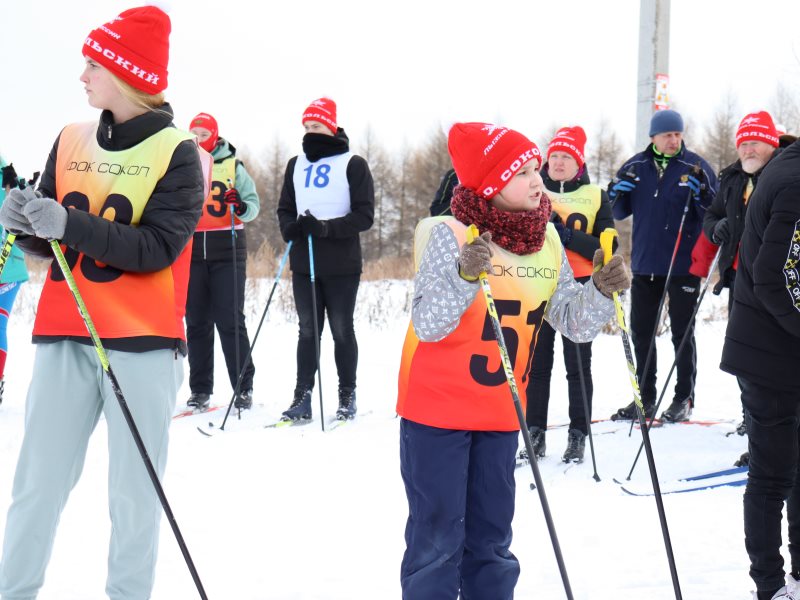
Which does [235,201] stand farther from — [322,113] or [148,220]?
[148,220]

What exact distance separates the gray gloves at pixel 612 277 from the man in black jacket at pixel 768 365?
529 mm

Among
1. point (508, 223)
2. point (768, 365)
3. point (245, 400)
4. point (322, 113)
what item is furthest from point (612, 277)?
point (245, 400)

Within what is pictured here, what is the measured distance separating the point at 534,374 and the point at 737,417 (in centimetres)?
212

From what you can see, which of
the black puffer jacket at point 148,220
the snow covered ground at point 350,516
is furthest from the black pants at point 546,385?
the black puffer jacket at point 148,220

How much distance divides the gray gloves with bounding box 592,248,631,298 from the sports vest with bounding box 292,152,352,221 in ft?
11.1

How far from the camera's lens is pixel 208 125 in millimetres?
6188

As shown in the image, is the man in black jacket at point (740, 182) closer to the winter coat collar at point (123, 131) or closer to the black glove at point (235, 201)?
the black glove at point (235, 201)

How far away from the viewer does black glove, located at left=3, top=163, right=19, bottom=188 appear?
487cm

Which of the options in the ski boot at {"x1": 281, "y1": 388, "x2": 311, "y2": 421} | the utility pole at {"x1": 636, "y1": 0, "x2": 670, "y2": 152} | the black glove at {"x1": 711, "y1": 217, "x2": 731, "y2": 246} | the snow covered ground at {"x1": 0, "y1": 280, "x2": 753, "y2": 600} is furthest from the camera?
the utility pole at {"x1": 636, "y1": 0, "x2": 670, "y2": 152}

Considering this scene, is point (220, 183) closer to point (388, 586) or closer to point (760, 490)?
point (388, 586)

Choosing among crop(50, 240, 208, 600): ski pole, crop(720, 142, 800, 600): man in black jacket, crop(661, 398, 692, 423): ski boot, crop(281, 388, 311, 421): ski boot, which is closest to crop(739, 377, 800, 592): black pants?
crop(720, 142, 800, 600): man in black jacket

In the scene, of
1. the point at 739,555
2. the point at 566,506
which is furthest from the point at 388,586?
the point at 739,555

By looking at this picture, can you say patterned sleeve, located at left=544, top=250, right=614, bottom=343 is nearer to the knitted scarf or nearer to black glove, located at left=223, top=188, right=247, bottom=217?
the knitted scarf

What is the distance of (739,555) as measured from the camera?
3402 mm
